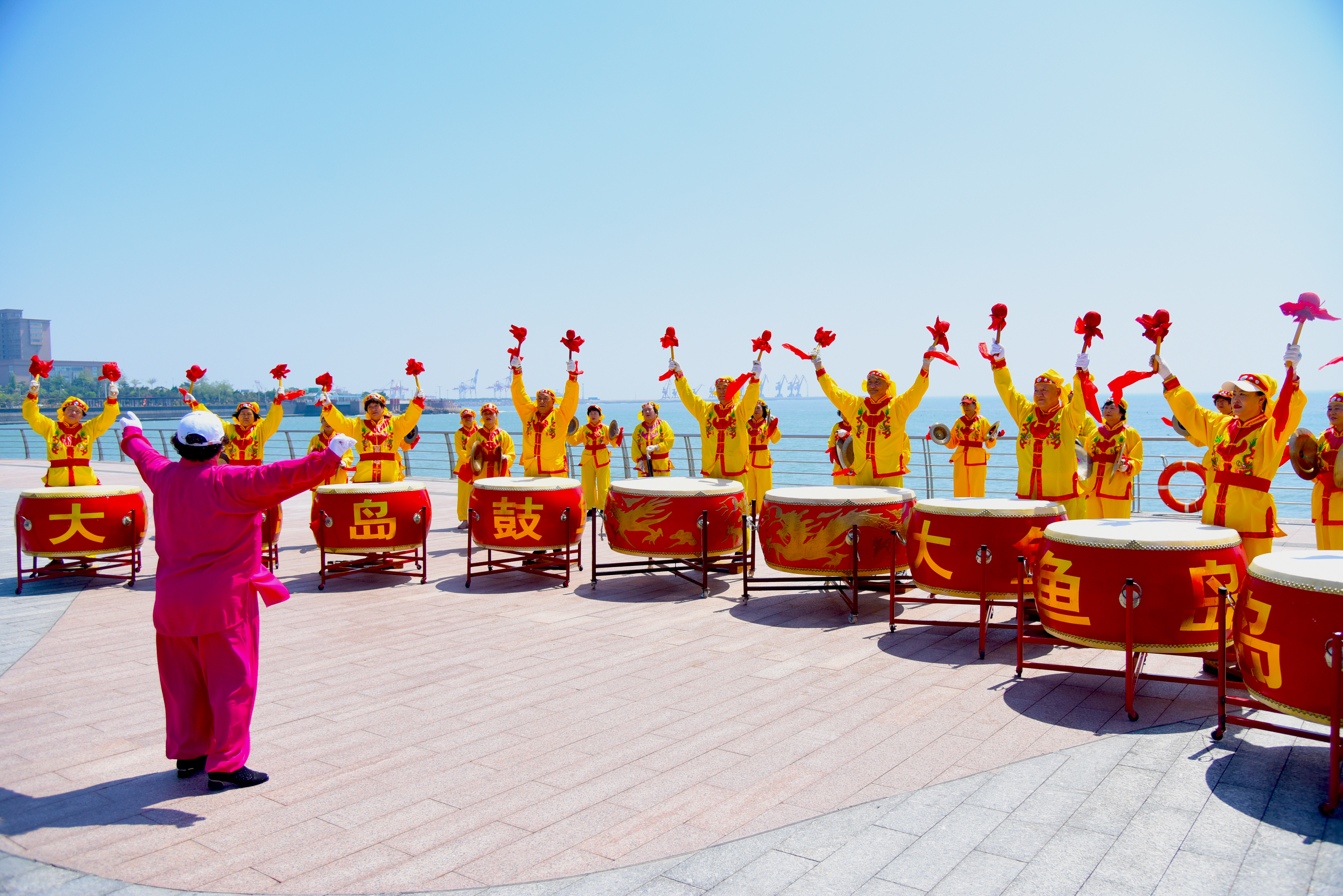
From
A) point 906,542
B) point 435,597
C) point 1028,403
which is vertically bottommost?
point 435,597

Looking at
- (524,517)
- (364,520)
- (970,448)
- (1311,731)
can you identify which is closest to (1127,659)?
(1311,731)

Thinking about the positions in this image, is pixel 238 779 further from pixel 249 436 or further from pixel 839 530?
pixel 249 436

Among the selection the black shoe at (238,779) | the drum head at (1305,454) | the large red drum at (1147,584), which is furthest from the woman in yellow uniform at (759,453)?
the black shoe at (238,779)

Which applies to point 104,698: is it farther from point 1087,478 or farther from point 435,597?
point 1087,478

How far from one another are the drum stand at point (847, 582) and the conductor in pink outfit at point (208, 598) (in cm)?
355

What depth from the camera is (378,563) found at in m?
7.96

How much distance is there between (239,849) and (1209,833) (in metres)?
3.07

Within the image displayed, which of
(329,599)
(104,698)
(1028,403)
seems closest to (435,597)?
(329,599)

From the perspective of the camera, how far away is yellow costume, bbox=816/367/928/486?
22.5 ft

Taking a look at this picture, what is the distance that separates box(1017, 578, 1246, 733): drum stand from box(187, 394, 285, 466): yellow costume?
21.8ft

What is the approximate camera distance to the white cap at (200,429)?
324cm

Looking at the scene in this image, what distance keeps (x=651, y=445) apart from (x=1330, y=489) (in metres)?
5.56

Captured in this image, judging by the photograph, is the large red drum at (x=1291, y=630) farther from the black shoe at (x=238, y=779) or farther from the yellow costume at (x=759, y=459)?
the yellow costume at (x=759, y=459)

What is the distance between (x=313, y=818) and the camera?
2.98 m
